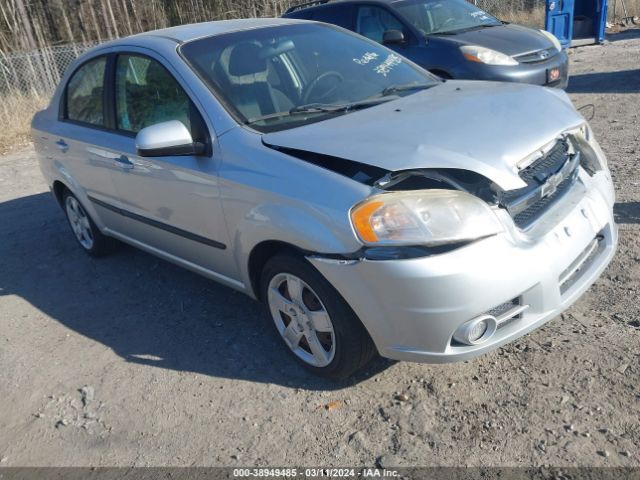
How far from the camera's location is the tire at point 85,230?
197 inches

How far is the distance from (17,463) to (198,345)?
43.4 inches

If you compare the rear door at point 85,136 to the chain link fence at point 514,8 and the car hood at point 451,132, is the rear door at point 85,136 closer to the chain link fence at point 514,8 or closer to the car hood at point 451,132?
the car hood at point 451,132

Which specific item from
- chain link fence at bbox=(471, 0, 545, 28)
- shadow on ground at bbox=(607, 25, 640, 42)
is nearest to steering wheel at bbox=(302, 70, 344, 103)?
shadow on ground at bbox=(607, 25, 640, 42)

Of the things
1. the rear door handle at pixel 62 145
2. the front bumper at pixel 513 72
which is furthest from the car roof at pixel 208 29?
the front bumper at pixel 513 72

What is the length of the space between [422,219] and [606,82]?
839 centimetres

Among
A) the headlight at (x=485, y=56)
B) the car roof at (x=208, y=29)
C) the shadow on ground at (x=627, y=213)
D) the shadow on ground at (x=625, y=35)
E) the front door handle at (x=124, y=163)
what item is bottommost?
the shadow on ground at (x=625, y=35)

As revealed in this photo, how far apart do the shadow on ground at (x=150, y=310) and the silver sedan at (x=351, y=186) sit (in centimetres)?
34

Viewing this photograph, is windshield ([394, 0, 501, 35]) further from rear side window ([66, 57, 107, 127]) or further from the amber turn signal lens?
the amber turn signal lens

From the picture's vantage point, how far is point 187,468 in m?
2.69

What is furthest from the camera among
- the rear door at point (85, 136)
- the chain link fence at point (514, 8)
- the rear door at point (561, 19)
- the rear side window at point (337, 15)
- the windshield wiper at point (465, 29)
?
the chain link fence at point (514, 8)

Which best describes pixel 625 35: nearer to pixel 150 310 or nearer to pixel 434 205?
pixel 150 310

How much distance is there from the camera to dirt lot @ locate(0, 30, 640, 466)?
8.56ft

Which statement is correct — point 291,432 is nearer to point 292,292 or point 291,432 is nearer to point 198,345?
point 292,292

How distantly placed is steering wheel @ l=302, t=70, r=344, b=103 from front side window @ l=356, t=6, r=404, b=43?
4.65 m
